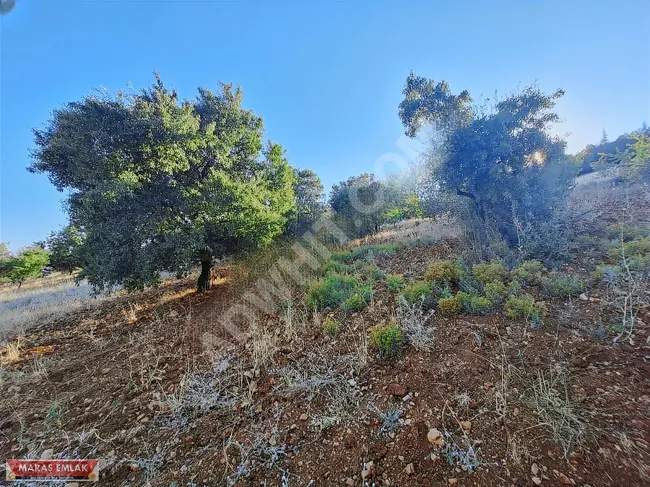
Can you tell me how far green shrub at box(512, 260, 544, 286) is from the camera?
3.55 m

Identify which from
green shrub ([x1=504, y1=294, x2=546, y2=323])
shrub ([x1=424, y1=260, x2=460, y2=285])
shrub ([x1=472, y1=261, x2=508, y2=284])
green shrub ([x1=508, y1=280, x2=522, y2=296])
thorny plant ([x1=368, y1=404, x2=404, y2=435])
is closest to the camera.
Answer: thorny plant ([x1=368, y1=404, x2=404, y2=435])

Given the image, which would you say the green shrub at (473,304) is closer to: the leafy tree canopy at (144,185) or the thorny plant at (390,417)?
the thorny plant at (390,417)

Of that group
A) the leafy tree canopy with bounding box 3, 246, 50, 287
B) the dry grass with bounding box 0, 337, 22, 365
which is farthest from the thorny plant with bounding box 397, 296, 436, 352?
the leafy tree canopy with bounding box 3, 246, 50, 287

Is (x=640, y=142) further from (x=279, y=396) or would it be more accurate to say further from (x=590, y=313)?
(x=279, y=396)

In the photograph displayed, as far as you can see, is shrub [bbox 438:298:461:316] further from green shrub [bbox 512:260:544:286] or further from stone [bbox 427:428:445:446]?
stone [bbox 427:428:445:446]

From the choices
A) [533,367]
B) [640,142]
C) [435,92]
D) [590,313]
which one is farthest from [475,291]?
[640,142]

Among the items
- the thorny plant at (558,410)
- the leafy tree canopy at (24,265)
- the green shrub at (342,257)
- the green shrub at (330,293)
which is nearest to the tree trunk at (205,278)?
the green shrub at (342,257)

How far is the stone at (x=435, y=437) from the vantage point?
1679 mm


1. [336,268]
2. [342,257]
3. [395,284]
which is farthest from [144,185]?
[395,284]

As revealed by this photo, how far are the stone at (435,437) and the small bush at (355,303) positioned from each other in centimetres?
205

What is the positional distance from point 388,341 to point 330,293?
1.70 meters

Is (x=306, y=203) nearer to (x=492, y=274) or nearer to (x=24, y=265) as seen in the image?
(x=492, y=274)

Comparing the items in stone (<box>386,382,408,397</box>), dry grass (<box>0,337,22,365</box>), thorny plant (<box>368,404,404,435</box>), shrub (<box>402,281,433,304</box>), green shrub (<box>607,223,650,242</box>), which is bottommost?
thorny plant (<box>368,404,404,435</box>)

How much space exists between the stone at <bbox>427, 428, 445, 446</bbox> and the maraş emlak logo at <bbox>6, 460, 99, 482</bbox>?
101 inches
